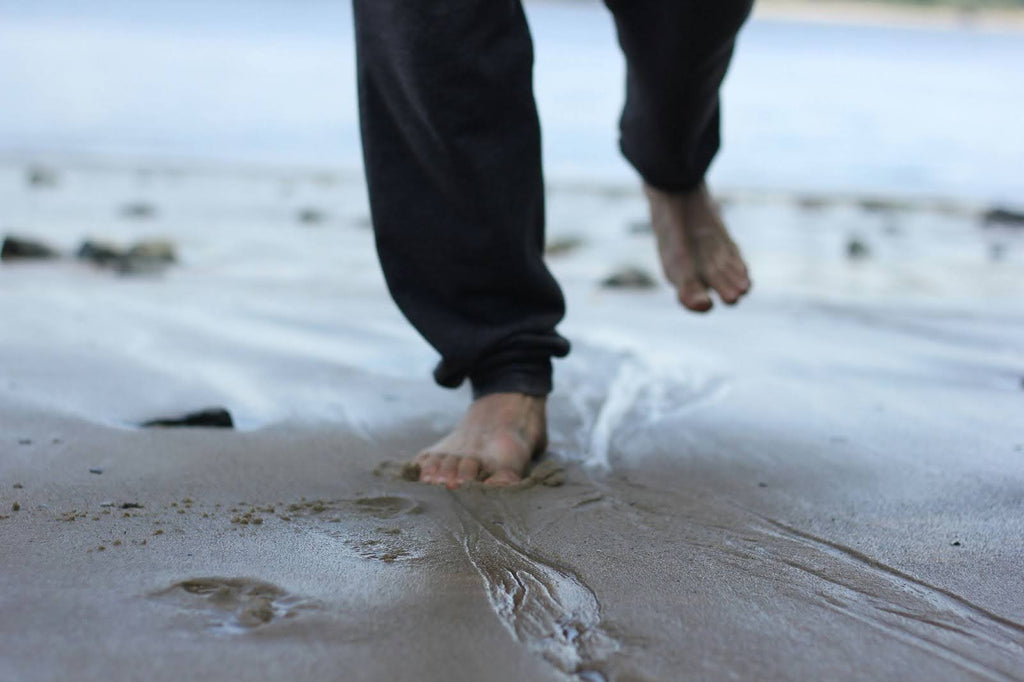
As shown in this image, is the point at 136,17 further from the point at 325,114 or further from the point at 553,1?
the point at 553,1

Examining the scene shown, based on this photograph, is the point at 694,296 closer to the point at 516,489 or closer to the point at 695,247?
the point at 695,247

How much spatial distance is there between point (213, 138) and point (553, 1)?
3636 cm

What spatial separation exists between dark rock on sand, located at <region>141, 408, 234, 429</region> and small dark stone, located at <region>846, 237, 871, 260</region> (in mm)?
2931

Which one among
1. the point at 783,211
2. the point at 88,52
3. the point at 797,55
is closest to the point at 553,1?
the point at 797,55

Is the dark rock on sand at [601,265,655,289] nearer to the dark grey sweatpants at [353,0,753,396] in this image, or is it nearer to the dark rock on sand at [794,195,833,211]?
the dark grey sweatpants at [353,0,753,396]

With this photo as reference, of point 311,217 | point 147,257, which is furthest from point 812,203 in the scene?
point 147,257

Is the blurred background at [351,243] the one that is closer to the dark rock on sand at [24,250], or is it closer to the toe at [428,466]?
the dark rock on sand at [24,250]

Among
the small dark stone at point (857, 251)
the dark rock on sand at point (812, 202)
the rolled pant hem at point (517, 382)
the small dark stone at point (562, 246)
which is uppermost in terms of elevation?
the rolled pant hem at point (517, 382)

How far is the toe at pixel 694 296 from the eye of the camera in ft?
7.19

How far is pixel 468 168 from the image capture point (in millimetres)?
1658

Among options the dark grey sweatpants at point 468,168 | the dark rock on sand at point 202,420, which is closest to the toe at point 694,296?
the dark grey sweatpants at point 468,168

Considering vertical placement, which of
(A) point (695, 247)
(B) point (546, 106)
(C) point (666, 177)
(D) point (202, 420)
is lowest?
(B) point (546, 106)

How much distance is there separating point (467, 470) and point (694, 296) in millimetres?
772

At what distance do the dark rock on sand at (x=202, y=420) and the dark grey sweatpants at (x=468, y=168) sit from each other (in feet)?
1.13
